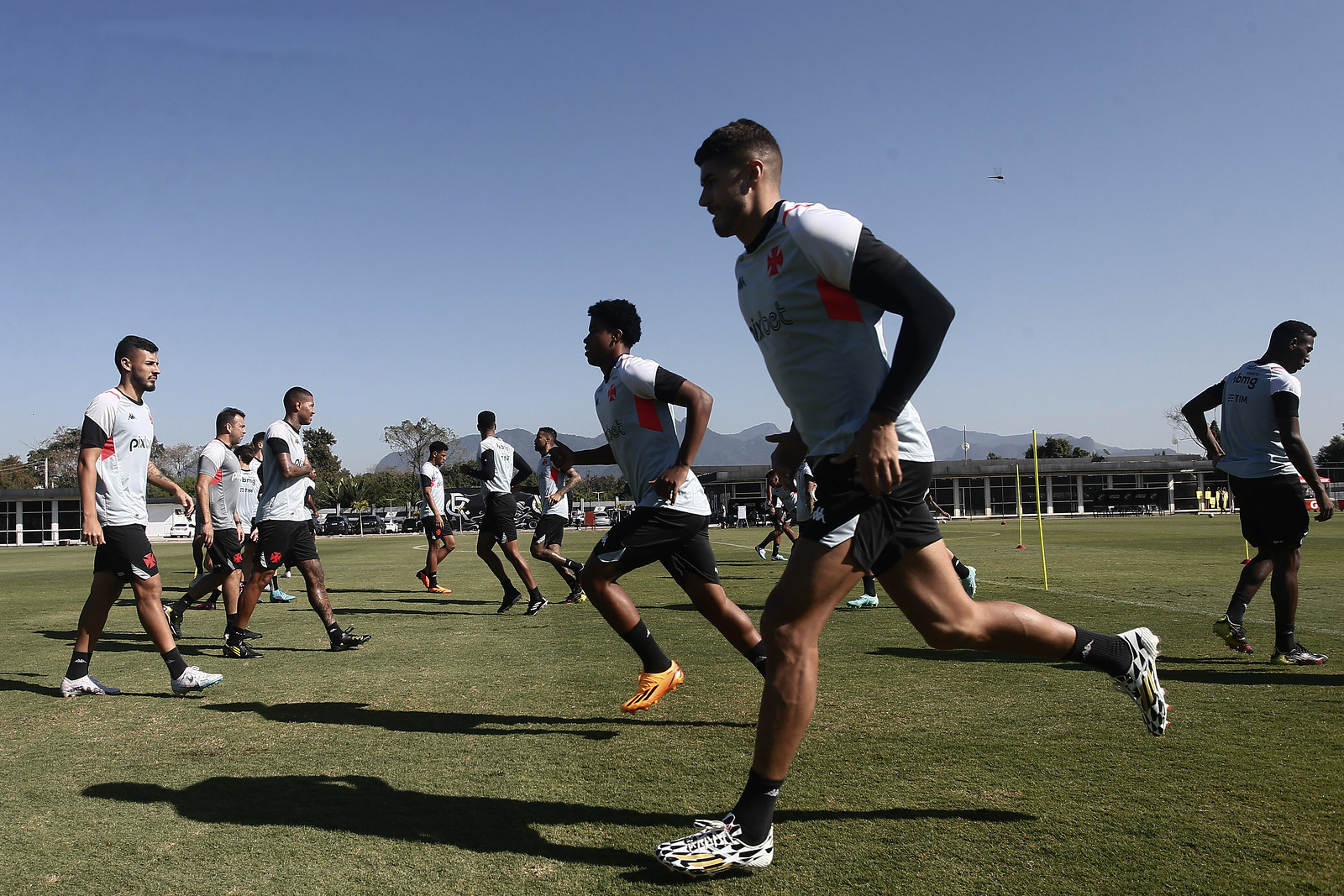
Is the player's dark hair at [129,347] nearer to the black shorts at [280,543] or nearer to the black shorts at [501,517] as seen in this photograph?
the black shorts at [280,543]

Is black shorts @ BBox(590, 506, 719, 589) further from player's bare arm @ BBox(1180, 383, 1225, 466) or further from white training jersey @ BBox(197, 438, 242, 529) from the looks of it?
white training jersey @ BBox(197, 438, 242, 529)

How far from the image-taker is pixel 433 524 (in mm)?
13148

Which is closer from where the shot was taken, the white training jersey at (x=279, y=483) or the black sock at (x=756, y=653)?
the black sock at (x=756, y=653)

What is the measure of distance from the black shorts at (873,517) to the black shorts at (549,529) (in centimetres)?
796

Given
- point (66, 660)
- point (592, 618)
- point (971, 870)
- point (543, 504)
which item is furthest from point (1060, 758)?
point (543, 504)

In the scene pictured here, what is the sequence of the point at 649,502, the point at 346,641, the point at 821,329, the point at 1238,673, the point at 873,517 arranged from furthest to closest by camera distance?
1. the point at 346,641
2. the point at 1238,673
3. the point at 649,502
4. the point at 821,329
5. the point at 873,517

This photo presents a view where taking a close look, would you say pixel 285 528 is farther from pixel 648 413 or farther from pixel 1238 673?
pixel 1238 673

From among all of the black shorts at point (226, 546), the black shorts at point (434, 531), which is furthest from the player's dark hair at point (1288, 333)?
the black shorts at point (434, 531)

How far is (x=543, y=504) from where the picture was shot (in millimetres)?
10898

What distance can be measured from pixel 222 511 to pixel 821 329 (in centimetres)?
942

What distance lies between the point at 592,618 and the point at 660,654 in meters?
4.44

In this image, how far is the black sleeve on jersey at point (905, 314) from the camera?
251 cm

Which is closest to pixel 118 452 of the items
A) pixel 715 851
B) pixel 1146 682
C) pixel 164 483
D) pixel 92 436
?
pixel 92 436

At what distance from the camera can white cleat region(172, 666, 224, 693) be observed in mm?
5402
